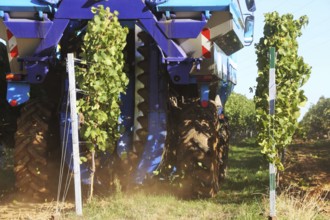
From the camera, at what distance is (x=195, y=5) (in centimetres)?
599

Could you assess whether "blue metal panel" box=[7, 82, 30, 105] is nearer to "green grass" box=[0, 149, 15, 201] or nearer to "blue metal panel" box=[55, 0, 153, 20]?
"blue metal panel" box=[55, 0, 153, 20]

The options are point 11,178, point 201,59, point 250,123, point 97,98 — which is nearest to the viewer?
point 97,98

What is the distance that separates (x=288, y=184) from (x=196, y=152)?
2.63 metres

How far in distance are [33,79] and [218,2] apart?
2610mm

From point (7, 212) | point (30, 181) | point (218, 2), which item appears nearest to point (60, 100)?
point (30, 181)

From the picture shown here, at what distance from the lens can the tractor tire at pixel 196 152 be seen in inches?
256

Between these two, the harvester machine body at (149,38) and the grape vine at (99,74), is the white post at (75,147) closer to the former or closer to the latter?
the grape vine at (99,74)

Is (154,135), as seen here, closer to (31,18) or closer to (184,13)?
(184,13)

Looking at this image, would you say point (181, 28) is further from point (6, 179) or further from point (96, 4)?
point (6, 179)

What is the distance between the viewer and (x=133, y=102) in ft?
22.6

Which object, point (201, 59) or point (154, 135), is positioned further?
point (154, 135)

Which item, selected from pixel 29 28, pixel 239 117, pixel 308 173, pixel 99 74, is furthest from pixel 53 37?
pixel 239 117

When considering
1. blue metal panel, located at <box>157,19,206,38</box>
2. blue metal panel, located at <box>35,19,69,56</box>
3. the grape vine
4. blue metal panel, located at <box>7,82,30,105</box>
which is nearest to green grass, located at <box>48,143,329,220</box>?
the grape vine

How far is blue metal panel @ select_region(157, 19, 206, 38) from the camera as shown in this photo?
600cm
